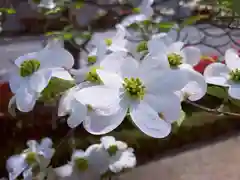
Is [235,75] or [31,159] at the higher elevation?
[235,75]

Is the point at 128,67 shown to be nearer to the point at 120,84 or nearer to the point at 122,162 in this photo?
the point at 120,84

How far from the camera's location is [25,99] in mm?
253

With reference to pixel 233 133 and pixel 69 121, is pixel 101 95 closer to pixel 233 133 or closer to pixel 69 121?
pixel 69 121

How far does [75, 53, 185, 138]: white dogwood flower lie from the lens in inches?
8.4

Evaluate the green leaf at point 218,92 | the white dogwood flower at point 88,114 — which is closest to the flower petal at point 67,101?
the white dogwood flower at point 88,114

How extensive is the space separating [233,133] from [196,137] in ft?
0.57

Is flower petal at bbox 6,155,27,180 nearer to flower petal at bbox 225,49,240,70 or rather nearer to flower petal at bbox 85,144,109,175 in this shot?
flower petal at bbox 85,144,109,175

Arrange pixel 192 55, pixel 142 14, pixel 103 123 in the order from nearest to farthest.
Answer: pixel 103 123 < pixel 192 55 < pixel 142 14

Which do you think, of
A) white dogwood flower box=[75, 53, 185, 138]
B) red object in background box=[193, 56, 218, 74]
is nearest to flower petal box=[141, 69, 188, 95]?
white dogwood flower box=[75, 53, 185, 138]

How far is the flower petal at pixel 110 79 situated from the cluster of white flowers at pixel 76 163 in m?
0.13

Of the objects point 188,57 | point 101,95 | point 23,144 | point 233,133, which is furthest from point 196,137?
point 101,95

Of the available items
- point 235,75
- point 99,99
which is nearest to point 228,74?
point 235,75

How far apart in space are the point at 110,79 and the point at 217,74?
97mm

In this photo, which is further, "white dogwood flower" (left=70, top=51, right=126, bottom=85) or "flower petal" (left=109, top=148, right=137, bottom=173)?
"flower petal" (left=109, top=148, right=137, bottom=173)
